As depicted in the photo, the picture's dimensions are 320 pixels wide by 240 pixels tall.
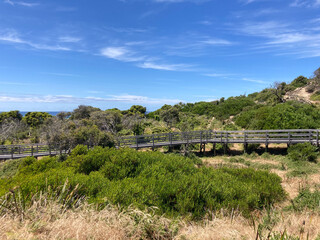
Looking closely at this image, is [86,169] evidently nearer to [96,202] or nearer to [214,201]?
[96,202]

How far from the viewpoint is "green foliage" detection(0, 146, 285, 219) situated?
540 cm

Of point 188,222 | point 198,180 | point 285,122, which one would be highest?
point 285,122

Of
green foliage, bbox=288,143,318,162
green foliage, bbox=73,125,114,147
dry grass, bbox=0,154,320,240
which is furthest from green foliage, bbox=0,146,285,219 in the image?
green foliage, bbox=288,143,318,162

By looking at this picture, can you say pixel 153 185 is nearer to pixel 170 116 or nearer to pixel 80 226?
pixel 80 226

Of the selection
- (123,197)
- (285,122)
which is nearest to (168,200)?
(123,197)

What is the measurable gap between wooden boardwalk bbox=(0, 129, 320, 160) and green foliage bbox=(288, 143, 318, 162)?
1201 mm

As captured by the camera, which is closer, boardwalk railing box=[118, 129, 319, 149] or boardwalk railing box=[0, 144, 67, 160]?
boardwalk railing box=[0, 144, 67, 160]

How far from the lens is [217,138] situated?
722 inches

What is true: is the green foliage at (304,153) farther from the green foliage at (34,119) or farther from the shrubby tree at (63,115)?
the green foliage at (34,119)

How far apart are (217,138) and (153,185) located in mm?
13331

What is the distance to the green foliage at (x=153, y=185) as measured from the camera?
17.7 ft

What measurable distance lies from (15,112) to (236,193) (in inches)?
2226

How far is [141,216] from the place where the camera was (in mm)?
4062

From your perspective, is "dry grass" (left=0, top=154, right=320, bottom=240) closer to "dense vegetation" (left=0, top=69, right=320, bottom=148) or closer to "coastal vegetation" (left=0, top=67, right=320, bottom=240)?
"coastal vegetation" (left=0, top=67, right=320, bottom=240)
